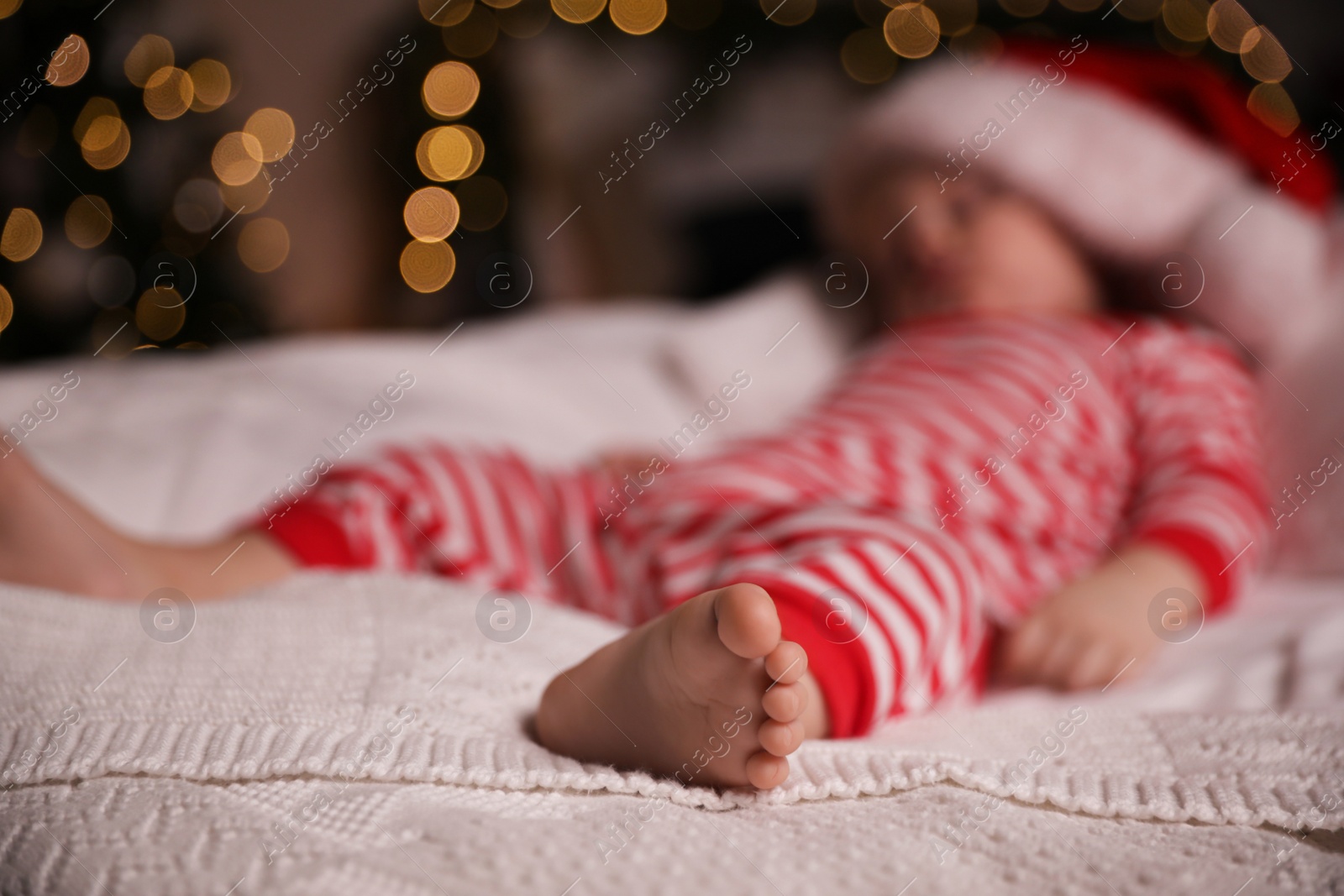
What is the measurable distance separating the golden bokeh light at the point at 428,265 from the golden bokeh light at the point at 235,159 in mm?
493

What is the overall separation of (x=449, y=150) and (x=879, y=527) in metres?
2.14

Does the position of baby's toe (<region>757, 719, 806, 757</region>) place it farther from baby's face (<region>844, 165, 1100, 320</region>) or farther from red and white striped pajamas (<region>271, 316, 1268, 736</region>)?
baby's face (<region>844, 165, 1100, 320</region>)

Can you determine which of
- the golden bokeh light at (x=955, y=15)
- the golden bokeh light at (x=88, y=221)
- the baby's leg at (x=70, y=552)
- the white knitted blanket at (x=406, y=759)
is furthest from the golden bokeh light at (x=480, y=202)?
the white knitted blanket at (x=406, y=759)

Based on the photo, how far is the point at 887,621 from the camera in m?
0.53

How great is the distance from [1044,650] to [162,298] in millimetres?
1817

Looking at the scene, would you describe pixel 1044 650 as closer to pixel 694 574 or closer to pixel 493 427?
pixel 694 574

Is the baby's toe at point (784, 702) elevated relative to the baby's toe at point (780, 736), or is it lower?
elevated

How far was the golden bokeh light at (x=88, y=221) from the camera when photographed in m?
1.70

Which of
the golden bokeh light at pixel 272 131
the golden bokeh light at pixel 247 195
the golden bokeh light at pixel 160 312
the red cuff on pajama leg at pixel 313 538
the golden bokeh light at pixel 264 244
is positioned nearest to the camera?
the red cuff on pajama leg at pixel 313 538

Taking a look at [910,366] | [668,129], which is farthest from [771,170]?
[910,366]

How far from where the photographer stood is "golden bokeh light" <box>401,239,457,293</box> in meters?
2.52

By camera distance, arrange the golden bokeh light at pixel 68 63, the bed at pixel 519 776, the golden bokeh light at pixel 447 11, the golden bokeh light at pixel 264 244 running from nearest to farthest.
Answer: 1. the bed at pixel 519 776
2. the golden bokeh light at pixel 68 63
3. the golden bokeh light at pixel 264 244
4. the golden bokeh light at pixel 447 11

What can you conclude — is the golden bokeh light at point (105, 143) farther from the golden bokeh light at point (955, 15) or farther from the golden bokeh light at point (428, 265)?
the golden bokeh light at point (955, 15)

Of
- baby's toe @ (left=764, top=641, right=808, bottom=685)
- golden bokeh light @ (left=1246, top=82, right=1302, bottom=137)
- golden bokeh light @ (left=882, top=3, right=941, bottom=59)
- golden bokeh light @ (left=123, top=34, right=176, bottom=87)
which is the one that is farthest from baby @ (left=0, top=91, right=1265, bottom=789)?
golden bokeh light @ (left=123, top=34, right=176, bottom=87)
